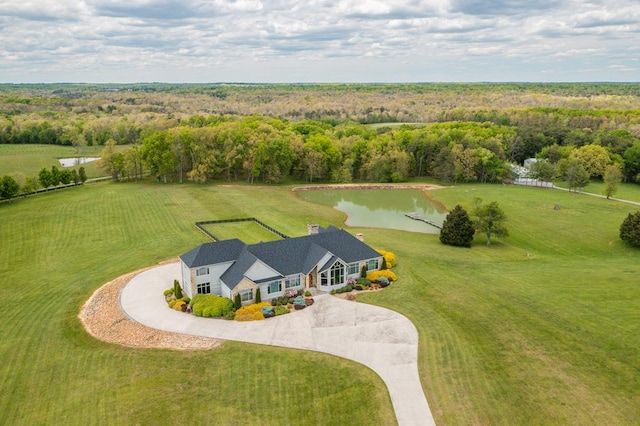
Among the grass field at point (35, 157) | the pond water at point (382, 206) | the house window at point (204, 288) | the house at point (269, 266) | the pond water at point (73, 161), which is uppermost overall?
the house at point (269, 266)

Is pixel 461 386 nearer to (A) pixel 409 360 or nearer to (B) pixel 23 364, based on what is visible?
(A) pixel 409 360

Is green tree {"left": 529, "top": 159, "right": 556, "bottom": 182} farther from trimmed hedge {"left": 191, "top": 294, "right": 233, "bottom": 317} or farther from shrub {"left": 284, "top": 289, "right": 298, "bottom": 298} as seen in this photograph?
trimmed hedge {"left": 191, "top": 294, "right": 233, "bottom": 317}

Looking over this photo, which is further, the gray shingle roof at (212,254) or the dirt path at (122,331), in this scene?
the gray shingle roof at (212,254)

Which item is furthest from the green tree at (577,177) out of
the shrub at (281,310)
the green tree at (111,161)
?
the green tree at (111,161)

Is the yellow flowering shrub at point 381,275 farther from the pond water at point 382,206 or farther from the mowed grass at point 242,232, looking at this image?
the pond water at point 382,206

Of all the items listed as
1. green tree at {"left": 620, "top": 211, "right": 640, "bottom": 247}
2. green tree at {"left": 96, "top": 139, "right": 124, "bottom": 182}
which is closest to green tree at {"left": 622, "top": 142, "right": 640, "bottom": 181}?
green tree at {"left": 620, "top": 211, "right": 640, "bottom": 247}

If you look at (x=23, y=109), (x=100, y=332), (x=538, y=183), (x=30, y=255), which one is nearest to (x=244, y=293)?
(x=100, y=332)
